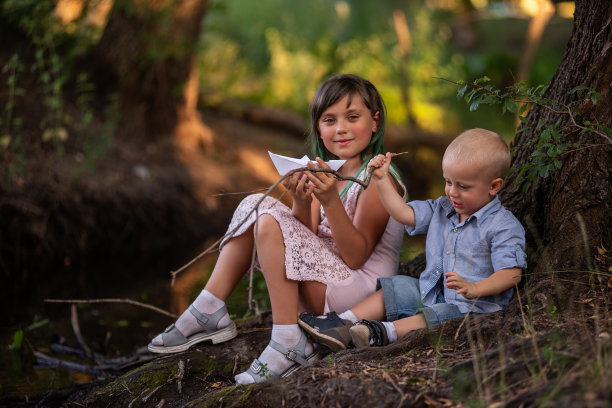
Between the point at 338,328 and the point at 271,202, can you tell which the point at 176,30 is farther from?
the point at 338,328

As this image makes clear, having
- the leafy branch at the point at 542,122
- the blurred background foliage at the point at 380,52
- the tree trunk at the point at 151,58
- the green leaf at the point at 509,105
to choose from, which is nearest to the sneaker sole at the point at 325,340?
the leafy branch at the point at 542,122

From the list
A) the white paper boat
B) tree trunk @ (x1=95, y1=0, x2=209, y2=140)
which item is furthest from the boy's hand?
tree trunk @ (x1=95, y1=0, x2=209, y2=140)

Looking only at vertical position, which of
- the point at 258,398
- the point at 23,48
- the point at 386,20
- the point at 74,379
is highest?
the point at 386,20

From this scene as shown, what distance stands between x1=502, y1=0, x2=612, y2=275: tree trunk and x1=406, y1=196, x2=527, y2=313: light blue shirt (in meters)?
0.14

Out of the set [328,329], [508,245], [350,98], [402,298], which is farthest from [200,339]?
[508,245]

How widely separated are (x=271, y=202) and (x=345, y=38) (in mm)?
12154

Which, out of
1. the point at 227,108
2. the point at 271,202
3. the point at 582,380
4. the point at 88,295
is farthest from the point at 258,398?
the point at 227,108

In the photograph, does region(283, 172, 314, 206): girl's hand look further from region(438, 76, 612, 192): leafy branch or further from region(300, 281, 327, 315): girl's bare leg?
region(438, 76, 612, 192): leafy branch

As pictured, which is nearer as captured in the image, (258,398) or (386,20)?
(258,398)

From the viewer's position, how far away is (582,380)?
163 centimetres

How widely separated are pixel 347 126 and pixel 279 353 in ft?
3.55

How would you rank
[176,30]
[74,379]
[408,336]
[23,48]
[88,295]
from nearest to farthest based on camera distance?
[408,336], [74,379], [88,295], [23,48], [176,30]

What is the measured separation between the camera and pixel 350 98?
3.00 metres

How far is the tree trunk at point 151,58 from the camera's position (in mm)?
6984
